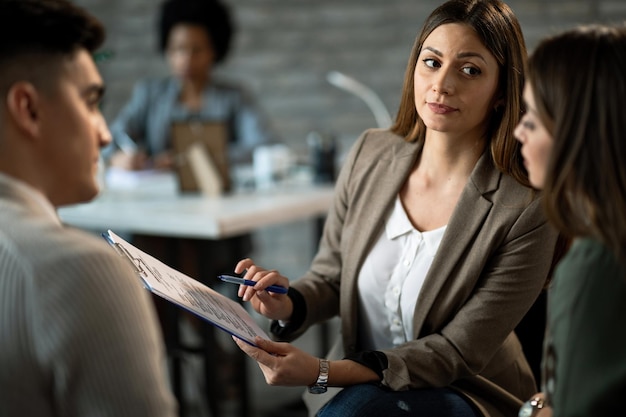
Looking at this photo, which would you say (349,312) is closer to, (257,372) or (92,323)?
(92,323)

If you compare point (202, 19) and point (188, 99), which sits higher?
point (202, 19)

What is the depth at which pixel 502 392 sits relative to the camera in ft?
5.23

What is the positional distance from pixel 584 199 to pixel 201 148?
2.05 metres

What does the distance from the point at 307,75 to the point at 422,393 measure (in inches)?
130

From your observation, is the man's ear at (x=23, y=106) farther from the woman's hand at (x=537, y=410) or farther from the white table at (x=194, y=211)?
the white table at (x=194, y=211)

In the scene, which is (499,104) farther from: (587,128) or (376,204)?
(587,128)

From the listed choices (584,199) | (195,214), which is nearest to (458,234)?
(584,199)

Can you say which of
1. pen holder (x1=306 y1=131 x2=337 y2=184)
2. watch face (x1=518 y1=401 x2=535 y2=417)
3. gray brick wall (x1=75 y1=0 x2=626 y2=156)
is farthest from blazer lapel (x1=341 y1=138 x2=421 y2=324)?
gray brick wall (x1=75 y1=0 x2=626 y2=156)

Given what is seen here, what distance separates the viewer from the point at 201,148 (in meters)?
2.99

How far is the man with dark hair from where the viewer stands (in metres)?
0.92

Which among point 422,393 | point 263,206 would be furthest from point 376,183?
point 263,206

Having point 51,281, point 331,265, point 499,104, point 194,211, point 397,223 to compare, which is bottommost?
point 194,211

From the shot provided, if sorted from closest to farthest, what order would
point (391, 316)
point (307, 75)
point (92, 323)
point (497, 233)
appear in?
point (92, 323) < point (497, 233) < point (391, 316) < point (307, 75)

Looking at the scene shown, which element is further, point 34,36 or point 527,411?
point 527,411
